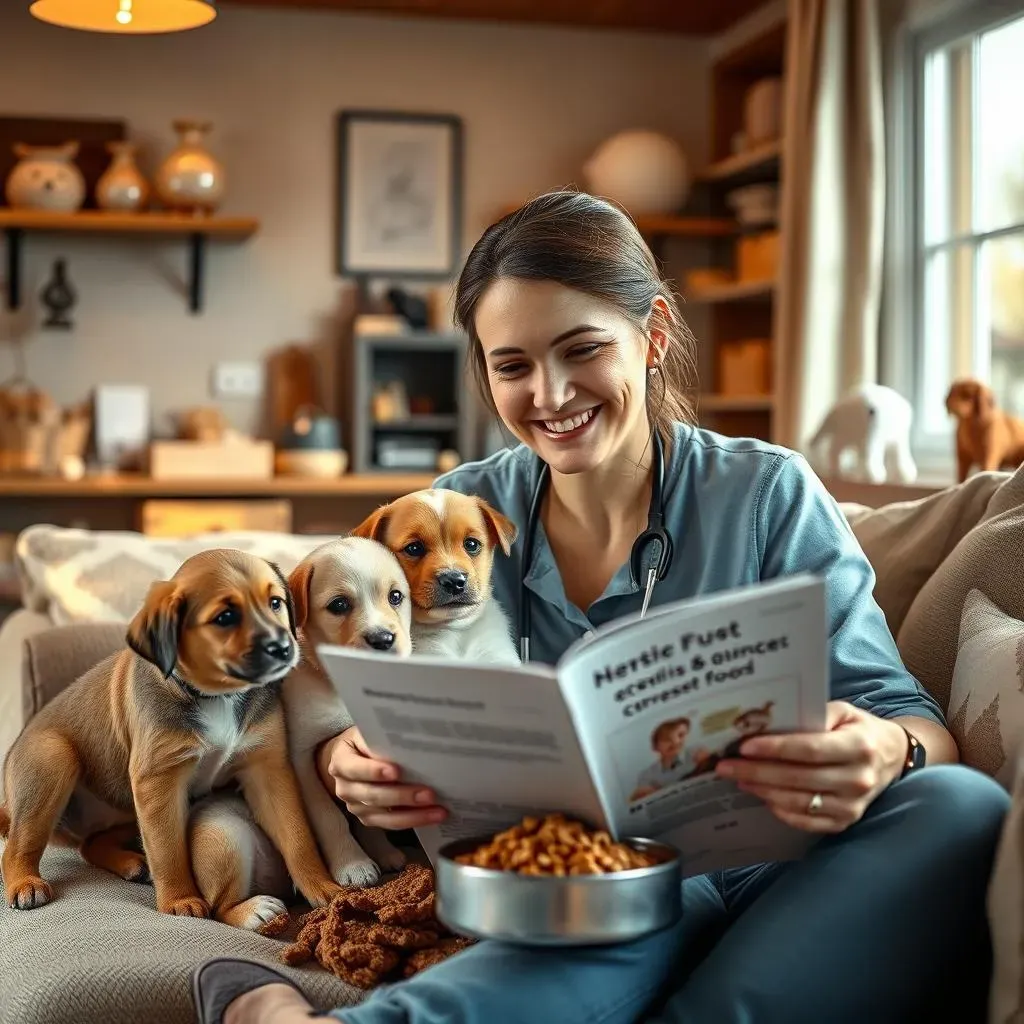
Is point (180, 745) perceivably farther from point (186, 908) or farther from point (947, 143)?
point (947, 143)

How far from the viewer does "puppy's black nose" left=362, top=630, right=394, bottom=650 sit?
1.28 metres

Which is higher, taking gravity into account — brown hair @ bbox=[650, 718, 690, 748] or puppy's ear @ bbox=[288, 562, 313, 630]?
puppy's ear @ bbox=[288, 562, 313, 630]

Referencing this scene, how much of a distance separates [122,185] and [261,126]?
60 cm

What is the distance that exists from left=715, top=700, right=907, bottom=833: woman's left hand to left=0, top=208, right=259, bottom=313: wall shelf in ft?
12.3

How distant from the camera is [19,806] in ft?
4.48

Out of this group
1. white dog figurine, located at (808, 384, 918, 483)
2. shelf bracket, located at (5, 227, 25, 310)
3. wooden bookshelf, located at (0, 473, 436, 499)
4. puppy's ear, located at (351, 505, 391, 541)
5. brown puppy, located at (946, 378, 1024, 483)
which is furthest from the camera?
shelf bracket, located at (5, 227, 25, 310)

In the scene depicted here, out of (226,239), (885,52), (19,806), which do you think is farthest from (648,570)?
(226,239)

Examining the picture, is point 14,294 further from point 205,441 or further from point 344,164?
point 344,164

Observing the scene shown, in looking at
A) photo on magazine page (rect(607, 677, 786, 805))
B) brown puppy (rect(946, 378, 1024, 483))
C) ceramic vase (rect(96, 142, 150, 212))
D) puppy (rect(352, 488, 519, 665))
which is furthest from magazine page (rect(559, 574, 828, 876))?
ceramic vase (rect(96, 142, 150, 212))

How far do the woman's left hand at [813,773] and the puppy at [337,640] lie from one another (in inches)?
15.1

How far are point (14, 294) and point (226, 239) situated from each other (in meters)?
0.75

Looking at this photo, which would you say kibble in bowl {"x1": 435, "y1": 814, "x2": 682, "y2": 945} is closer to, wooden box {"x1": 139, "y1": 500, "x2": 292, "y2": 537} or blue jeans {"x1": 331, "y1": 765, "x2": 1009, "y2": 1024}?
blue jeans {"x1": 331, "y1": 765, "x2": 1009, "y2": 1024}

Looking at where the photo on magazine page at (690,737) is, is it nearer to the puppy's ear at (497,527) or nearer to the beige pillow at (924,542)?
the puppy's ear at (497,527)

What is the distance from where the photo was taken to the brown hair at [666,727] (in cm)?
103
